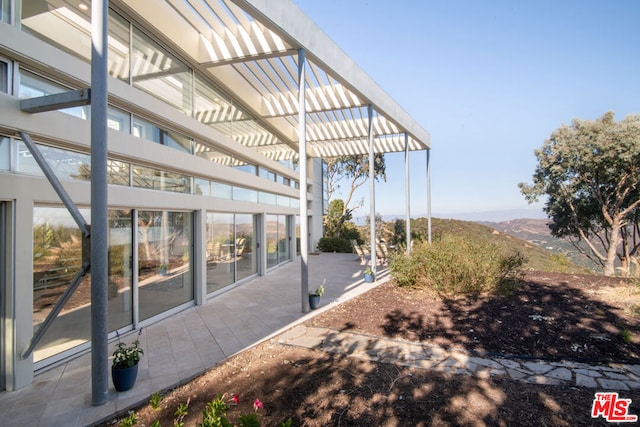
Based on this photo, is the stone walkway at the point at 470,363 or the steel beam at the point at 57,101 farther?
the stone walkway at the point at 470,363

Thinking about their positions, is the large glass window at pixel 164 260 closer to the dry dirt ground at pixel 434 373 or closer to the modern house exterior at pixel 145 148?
the modern house exterior at pixel 145 148

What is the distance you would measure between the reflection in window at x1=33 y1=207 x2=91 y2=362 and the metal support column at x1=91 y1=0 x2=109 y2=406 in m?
1.28

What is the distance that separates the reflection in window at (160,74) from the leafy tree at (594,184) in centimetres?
1415

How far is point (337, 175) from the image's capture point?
23.8m

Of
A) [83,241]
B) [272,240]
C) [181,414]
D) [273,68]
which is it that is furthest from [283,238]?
[181,414]

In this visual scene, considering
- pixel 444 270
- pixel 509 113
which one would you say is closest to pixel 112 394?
pixel 444 270

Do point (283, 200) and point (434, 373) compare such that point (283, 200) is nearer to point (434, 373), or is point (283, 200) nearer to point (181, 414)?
point (434, 373)

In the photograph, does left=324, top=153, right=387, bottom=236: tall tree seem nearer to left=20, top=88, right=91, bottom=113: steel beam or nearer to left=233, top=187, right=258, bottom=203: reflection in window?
left=233, top=187, right=258, bottom=203: reflection in window

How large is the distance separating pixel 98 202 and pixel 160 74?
3.91 m

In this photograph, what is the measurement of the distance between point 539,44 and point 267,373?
1160cm

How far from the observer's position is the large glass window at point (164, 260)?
534 centimetres

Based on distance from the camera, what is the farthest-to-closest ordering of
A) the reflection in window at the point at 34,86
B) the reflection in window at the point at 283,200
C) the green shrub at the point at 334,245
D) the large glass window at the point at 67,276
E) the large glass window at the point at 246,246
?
the green shrub at the point at 334,245
the reflection in window at the point at 283,200
the large glass window at the point at 246,246
the large glass window at the point at 67,276
the reflection in window at the point at 34,86

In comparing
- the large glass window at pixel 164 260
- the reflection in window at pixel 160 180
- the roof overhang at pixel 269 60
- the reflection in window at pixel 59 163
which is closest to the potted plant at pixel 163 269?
the large glass window at pixel 164 260

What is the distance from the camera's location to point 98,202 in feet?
9.80
